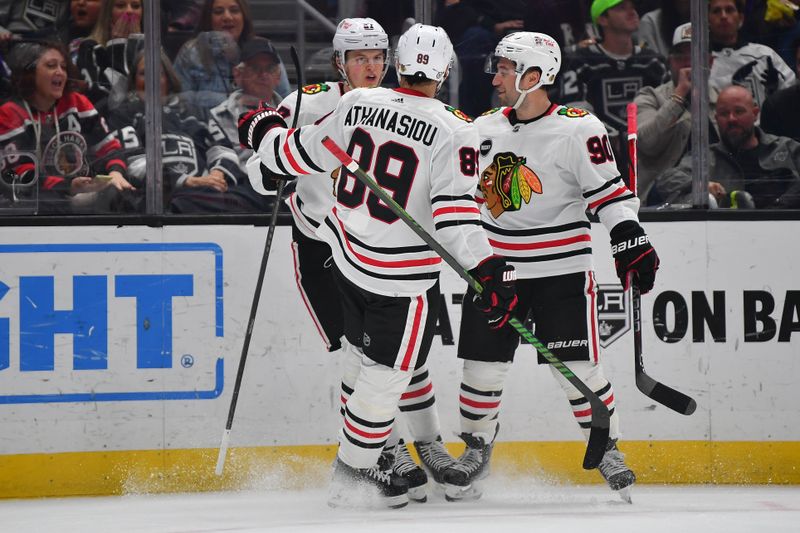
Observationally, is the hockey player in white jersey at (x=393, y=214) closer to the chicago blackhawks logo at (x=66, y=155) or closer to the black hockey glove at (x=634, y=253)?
the black hockey glove at (x=634, y=253)

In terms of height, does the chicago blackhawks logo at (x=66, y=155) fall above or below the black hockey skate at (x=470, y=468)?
above

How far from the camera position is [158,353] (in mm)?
3920

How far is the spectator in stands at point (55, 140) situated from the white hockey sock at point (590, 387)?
1676mm

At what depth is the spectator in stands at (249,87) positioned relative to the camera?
4.05 metres

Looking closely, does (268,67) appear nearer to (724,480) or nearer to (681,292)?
(681,292)

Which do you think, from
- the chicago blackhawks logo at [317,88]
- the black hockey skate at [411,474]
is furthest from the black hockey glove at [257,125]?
the black hockey skate at [411,474]

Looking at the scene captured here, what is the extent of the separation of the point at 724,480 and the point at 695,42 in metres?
1.56

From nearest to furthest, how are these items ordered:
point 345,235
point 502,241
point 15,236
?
point 345,235, point 502,241, point 15,236

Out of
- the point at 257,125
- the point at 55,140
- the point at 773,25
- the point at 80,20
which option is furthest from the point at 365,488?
the point at 773,25

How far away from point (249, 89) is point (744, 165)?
1800 mm

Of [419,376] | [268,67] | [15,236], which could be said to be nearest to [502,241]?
[419,376]

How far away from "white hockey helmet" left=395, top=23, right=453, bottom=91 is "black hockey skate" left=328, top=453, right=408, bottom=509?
45.8 inches

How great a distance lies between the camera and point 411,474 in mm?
3551

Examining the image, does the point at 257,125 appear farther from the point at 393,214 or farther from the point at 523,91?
the point at 523,91
